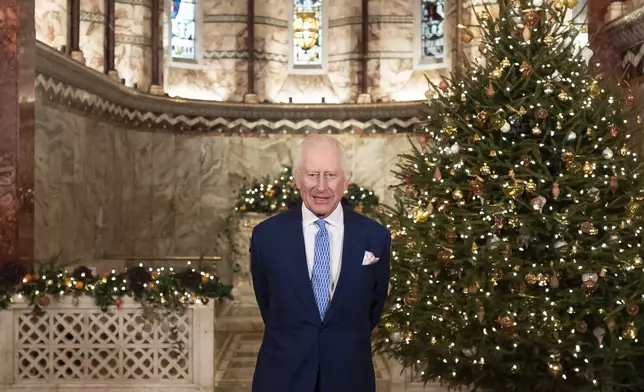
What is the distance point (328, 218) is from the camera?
3.16 metres

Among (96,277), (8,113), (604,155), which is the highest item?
(8,113)

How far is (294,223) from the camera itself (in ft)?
10.4

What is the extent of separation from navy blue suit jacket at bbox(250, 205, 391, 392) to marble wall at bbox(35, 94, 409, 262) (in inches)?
306

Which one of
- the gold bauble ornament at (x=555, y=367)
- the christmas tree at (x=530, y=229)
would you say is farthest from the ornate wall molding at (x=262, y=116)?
the gold bauble ornament at (x=555, y=367)

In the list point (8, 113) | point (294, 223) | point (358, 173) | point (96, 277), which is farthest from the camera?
point (358, 173)

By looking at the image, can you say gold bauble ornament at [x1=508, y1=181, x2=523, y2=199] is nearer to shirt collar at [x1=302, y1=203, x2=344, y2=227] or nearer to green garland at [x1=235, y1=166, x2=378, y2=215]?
shirt collar at [x1=302, y1=203, x2=344, y2=227]

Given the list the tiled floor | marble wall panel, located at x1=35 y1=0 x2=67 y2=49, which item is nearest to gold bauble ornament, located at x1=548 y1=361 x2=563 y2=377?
the tiled floor

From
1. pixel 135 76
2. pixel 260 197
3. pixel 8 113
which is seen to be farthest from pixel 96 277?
pixel 135 76

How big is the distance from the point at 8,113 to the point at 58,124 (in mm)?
1539

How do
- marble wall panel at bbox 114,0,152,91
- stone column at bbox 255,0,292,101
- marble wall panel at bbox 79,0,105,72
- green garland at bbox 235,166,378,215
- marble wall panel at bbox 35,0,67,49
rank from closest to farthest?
marble wall panel at bbox 35,0,67,49 → marble wall panel at bbox 79,0,105,72 → green garland at bbox 235,166,378,215 → marble wall panel at bbox 114,0,152,91 → stone column at bbox 255,0,292,101

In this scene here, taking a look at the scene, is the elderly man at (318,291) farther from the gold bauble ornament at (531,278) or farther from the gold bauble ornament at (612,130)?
the gold bauble ornament at (612,130)

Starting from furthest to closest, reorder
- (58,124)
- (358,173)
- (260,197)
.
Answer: (358,173)
(260,197)
(58,124)

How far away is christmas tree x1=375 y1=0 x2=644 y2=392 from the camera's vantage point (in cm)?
566

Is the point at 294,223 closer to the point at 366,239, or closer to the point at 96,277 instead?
the point at 366,239
